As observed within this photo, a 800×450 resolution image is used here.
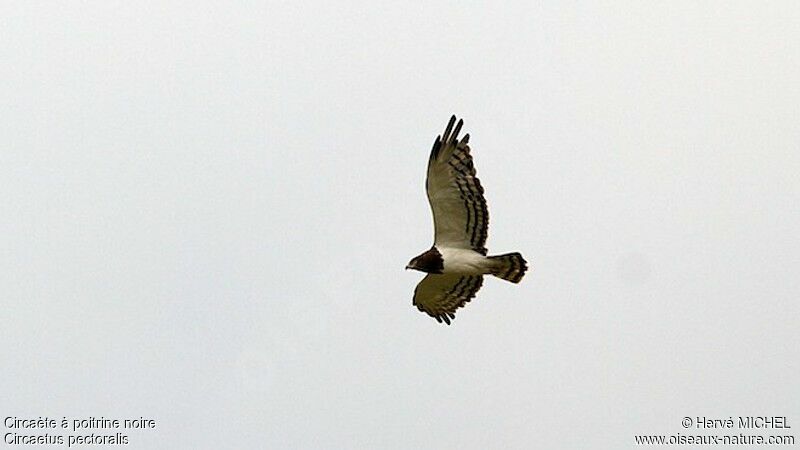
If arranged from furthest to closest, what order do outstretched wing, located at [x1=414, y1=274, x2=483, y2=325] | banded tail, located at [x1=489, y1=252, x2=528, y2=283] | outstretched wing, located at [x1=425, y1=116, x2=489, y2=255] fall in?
outstretched wing, located at [x1=414, y1=274, x2=483, y2=325]
banded tail, located at [x1=489, y1=252, x2=528, y2=283]
outstretched wing, located at [x1=425, y1=116, x2=489, y2=255]

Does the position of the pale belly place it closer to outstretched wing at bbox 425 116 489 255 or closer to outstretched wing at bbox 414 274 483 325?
outstretched wing at bbox 425 116 489 255

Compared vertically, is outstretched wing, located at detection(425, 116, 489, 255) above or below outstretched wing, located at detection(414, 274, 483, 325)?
above

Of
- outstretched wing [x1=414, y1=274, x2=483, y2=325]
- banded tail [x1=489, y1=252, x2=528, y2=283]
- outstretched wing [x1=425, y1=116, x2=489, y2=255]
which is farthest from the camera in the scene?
outstretched wing [x1=414, y1=274, x2=483, y2=325]

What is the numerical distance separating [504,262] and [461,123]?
2.23 meters

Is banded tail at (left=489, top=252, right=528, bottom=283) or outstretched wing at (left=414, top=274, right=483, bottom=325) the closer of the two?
banded tail at (left=489, top=252, right=528, bottom=283)

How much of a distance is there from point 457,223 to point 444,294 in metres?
2.09

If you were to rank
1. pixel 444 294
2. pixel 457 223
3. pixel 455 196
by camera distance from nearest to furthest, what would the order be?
pixel 455 196
pixel 457 223
pixel 444 294

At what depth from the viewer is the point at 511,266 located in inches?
1011

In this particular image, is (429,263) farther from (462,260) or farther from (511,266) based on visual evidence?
(511,266)

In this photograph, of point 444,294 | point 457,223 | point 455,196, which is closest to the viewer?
point 455,196

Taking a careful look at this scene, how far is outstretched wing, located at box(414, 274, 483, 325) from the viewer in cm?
2705

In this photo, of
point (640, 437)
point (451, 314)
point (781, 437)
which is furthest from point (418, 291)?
point (781, 437)

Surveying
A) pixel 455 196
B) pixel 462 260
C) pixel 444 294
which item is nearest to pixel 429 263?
pixel 462 260

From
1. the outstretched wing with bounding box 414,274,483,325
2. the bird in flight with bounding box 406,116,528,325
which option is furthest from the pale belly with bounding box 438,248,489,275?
the outstretched wing with bounding box 414,274,483,325
